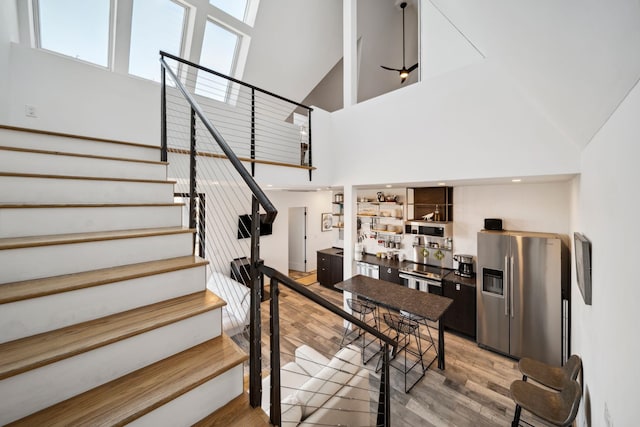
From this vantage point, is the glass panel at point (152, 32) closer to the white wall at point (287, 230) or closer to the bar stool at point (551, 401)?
the white wall at point (287, 230)

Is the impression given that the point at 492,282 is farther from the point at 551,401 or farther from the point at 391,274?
the point at 551,401

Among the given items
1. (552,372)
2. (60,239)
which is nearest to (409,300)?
(552,372)

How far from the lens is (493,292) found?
Answer: 3635 mm

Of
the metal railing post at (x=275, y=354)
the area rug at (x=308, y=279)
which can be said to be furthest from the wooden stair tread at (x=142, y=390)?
the area rug at (x=308, y=279)

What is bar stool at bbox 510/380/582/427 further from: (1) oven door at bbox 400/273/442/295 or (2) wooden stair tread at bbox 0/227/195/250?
(2) wooden stair tread at bbox 0/227/195/250

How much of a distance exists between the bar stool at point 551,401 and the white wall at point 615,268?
101 mm

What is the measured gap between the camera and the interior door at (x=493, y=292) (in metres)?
3.50

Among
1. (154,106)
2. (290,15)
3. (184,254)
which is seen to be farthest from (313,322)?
(290,15)

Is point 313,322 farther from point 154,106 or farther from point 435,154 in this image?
point 154,106

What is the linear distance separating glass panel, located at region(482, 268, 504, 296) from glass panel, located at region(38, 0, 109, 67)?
6.35m

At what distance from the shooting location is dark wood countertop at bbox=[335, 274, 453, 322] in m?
2.97

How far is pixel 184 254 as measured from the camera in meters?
1.70

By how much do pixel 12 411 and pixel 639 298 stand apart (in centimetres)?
226

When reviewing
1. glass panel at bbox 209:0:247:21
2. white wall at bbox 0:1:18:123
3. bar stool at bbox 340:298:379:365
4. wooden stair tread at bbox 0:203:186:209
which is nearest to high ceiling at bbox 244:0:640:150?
wooden stair tread at bbox 0:203:186:209
